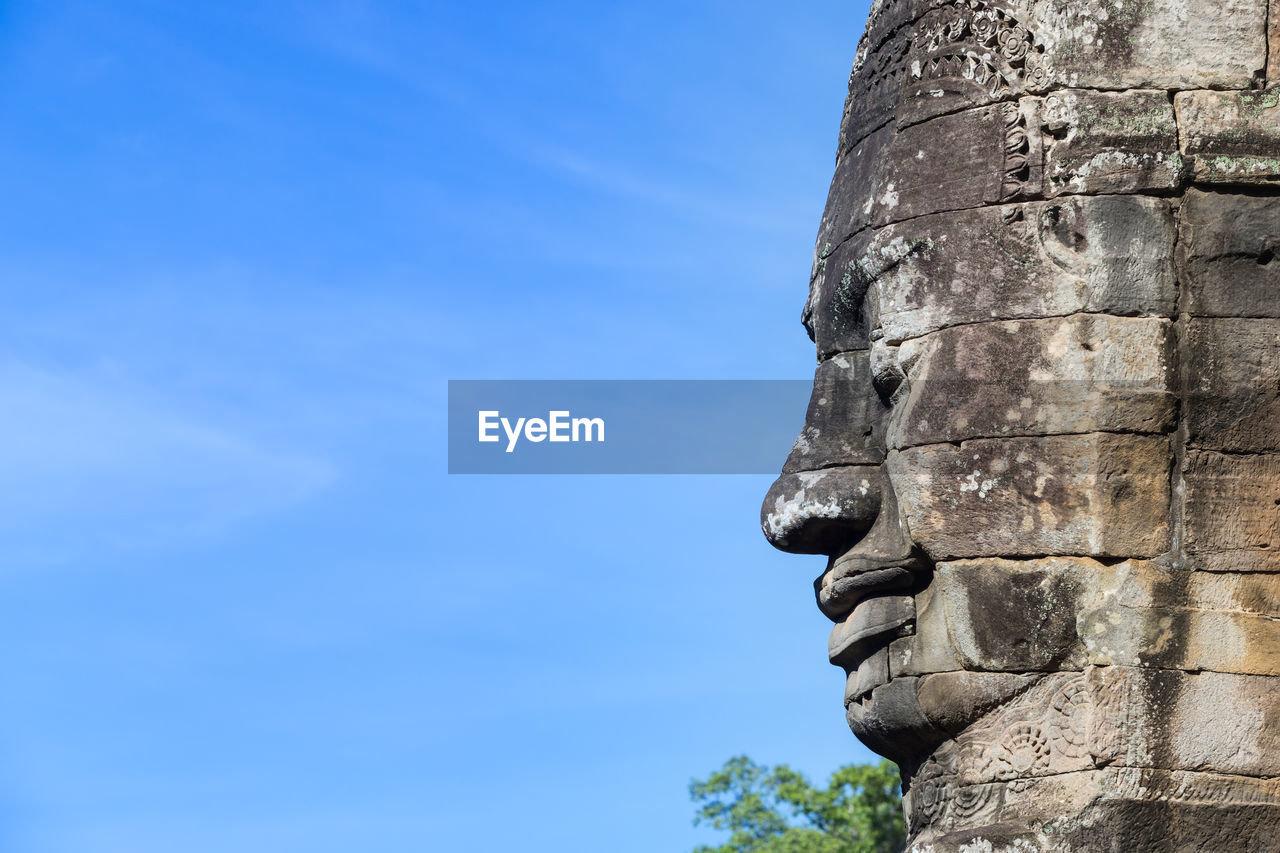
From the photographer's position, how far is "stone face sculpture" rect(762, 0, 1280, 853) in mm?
6594

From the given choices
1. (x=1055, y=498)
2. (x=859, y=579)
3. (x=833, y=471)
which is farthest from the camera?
(x=833, y=471)

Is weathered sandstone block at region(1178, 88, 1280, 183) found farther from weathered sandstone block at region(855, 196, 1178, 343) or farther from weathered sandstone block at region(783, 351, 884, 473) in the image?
weathered sandstone block at region(783, 351, 884, 473)

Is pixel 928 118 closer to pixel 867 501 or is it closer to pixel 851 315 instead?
pixel 851 315

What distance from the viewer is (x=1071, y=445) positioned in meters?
6.77

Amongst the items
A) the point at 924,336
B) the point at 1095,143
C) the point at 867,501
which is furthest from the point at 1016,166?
the point at 867,501

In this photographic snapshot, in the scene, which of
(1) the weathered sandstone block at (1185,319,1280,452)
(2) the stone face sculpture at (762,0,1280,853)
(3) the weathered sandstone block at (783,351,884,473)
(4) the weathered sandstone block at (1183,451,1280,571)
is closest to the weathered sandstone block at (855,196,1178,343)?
(2) the stone face sculpture at (762,0,1280,853)

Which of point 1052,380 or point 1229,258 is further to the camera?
point 1229,258

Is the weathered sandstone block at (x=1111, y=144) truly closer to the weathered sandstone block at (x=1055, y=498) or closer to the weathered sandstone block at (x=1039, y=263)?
the weathered sandstone block at (x=1039, y=263)

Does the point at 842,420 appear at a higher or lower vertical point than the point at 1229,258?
lower

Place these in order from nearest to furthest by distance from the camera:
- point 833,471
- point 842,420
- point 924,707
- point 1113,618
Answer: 1. point 1113,618
2. point 924,707
3. point 833,471
4. point 842,420

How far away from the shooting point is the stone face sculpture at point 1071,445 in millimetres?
6594

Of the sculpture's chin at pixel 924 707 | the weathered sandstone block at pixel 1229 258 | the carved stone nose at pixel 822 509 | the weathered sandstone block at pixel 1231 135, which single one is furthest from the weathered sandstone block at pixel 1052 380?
the sculpture's chin at pixel 924 707

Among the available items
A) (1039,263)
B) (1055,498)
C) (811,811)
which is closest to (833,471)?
(1055,498)

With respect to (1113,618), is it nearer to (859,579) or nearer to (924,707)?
(924,707)
